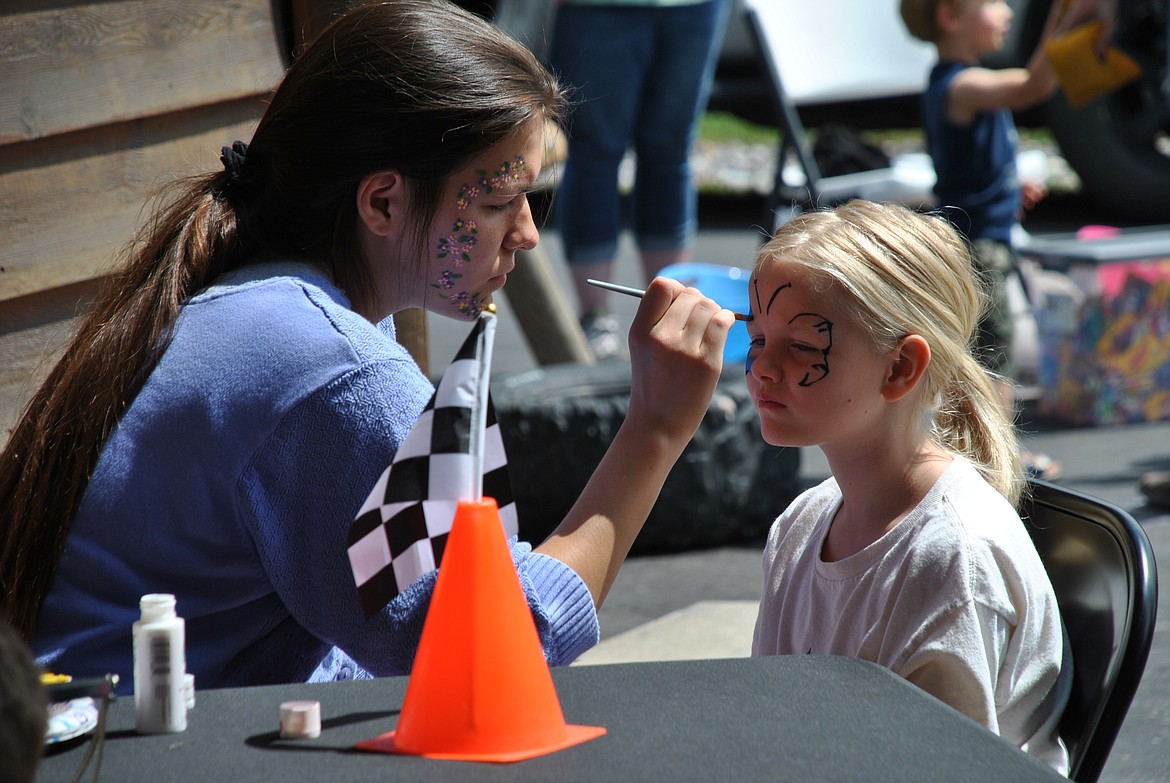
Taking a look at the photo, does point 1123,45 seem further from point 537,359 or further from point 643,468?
point 643,468

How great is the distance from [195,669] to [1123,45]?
5.31 m

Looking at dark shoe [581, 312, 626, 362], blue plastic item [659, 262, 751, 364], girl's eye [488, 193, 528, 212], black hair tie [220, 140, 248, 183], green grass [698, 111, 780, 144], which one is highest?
black hair tie [220, 140, 248, 183]

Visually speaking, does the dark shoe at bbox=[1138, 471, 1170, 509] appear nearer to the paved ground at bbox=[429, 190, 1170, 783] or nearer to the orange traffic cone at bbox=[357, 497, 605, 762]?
the paved ground at bbox=[429, 190, 1170, 783]

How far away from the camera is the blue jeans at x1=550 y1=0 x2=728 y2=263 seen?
4.52 meters

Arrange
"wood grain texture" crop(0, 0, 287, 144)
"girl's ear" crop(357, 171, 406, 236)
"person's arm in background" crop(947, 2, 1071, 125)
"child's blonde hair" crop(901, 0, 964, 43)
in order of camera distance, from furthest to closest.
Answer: "child's blonde hair" crop(901, 0, 964, 43)
"person's arm in background" crop(947, 2, 1071, 125)
"wood grain texture" crop(0, 0, 287, 144)
"girl's ear" crop(357, 171, 406, 236)

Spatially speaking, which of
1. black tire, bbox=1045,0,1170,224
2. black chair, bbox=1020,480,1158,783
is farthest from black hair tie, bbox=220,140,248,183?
black tire, bbox=1045,0,1170,224

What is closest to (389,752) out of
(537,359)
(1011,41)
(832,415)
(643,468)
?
(643,468)

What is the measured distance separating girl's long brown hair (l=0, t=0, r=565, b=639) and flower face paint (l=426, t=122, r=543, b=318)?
0.08ft

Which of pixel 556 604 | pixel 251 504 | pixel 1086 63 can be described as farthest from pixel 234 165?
pixel 1086 63

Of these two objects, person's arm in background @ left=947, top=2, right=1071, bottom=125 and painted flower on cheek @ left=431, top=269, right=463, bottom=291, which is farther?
person's arm in background @ left=947, top=2, right=1071, bottom=125

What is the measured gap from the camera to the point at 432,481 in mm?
1163

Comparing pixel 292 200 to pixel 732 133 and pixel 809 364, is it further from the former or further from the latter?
pixel 732 133

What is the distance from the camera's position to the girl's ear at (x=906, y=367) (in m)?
1.71

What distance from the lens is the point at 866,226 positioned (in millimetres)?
1751
